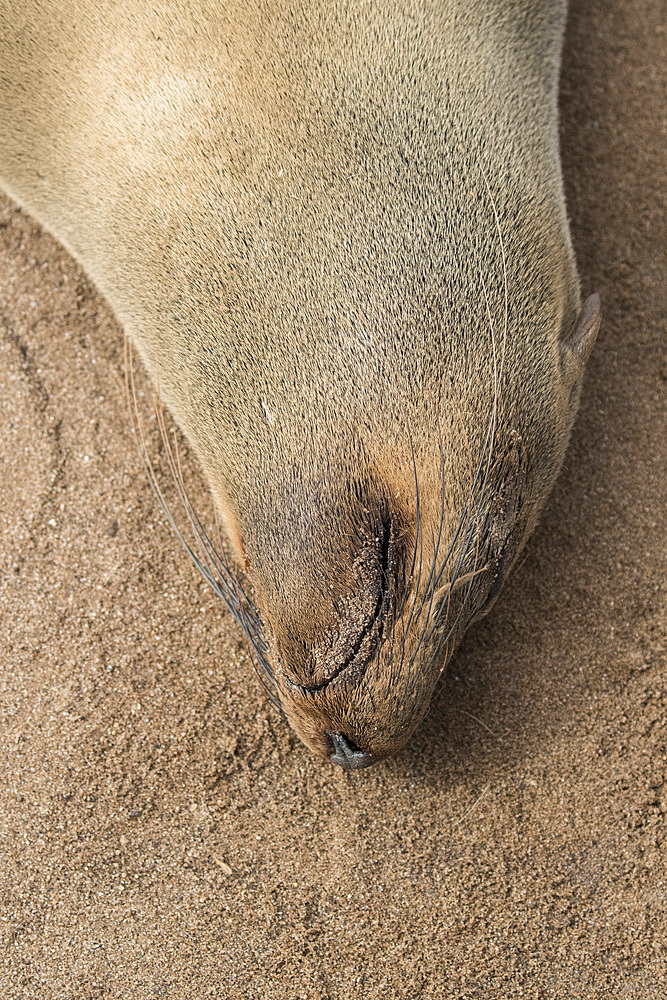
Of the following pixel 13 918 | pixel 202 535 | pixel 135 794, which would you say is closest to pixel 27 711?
pixel 135 794

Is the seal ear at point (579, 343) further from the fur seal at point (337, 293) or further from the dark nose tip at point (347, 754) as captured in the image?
the dark nose tip at point (347, 754)

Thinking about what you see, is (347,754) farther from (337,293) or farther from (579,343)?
(579,343)

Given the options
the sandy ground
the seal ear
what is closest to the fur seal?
the seal ear

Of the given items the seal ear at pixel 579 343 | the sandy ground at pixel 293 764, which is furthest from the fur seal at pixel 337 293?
the sandy ground at pixel 293 764

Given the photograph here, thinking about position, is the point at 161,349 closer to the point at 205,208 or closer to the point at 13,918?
the point at 205,208

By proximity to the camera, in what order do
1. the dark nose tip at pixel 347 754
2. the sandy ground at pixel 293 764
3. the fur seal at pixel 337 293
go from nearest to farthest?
the fur seal at pixel 337 293 < the dark nose tip at pixel 347 754 < the sandy ground at pixel 293 764

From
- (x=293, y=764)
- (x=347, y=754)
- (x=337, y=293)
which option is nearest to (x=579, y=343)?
(x=337, y=293)

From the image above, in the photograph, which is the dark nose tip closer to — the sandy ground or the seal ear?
the sandy ground
